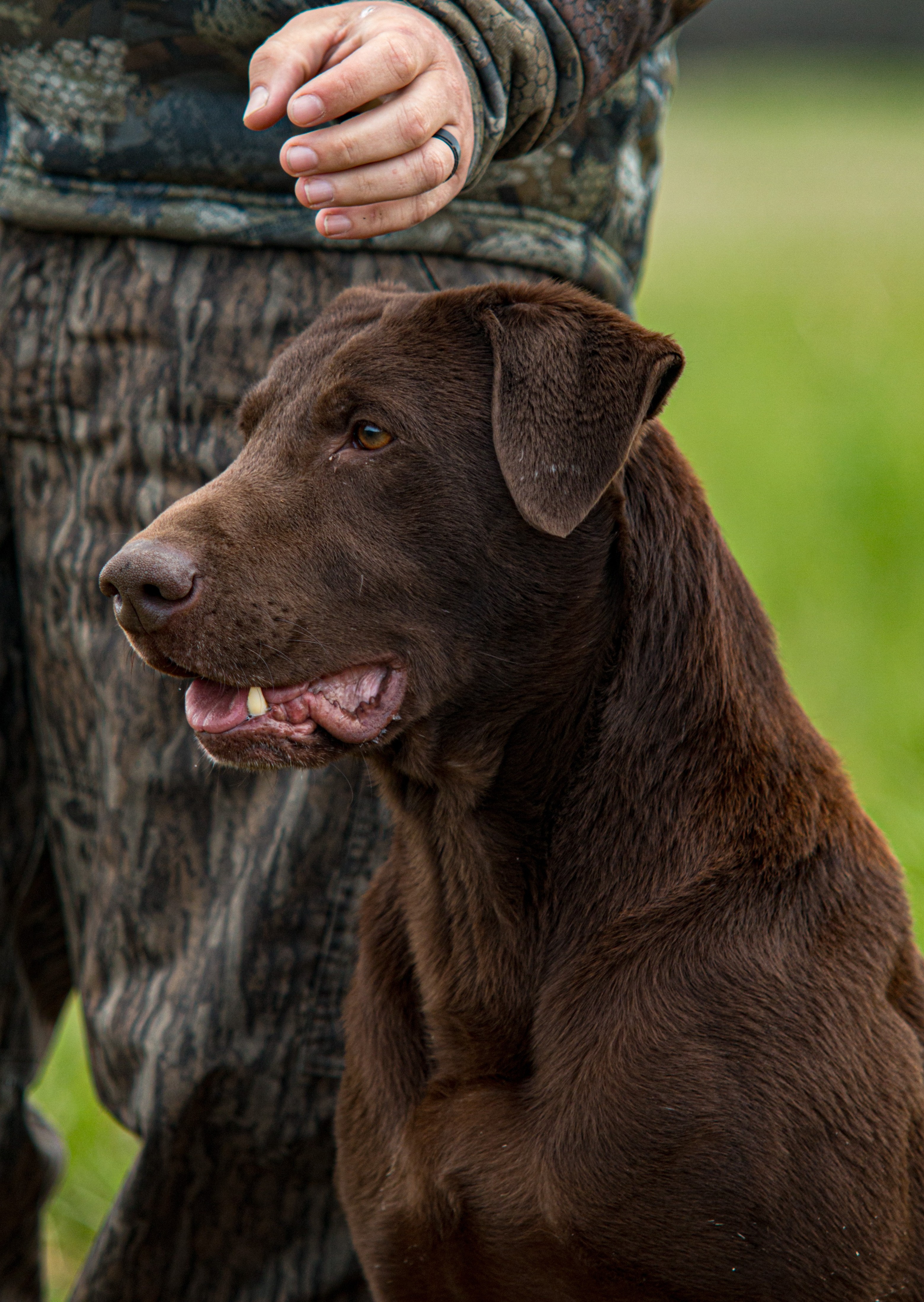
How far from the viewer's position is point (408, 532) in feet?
6.95

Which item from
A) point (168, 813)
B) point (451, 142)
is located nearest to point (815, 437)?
point (168, 813)

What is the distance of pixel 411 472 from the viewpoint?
2.13 m

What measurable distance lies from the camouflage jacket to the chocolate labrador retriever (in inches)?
10.0

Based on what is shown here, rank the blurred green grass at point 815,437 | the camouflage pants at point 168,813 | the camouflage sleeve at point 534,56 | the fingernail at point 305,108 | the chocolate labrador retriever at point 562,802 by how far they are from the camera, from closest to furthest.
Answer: the fingernail at point 305,108
the chocolate labrador retriever at point 562,802
the camouflage sleeve at point 534,56
the camouflage pants at point 168,813
the blurred green grass at point 815,437

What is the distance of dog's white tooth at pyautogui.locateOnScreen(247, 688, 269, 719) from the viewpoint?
2115mm

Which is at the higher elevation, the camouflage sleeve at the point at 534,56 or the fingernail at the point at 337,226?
the camouflage sleeve at the point at 534,56

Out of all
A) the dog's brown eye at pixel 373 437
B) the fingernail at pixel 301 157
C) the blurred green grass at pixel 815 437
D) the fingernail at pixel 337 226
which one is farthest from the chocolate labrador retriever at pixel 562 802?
the blurred green grass at pixel 815 437

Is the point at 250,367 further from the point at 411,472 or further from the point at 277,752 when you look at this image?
the point at 277,752

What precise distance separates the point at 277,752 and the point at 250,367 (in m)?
0.77

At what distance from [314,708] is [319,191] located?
0.75 m

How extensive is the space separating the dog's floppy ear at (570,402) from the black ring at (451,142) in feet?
0.84

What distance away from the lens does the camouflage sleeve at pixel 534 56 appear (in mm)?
2043

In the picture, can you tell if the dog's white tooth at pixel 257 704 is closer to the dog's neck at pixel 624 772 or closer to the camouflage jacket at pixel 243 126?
the dog's neck at pixel 624 772

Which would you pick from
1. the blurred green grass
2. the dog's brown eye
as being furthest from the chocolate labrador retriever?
the blurred green grass
